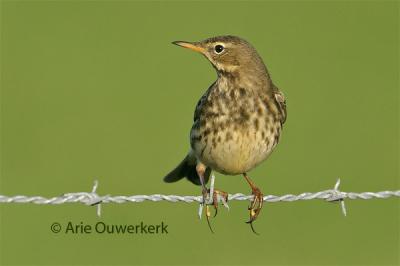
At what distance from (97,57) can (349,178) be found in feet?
19.8

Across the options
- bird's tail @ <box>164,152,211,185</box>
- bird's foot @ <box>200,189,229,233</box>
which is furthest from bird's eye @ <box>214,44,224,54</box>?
bird's foot @ <box>200,189,229,233</box>

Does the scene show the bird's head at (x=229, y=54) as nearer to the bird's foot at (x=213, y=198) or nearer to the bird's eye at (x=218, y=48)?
the bird's eye at (x=218, y=48)

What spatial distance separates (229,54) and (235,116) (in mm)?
681

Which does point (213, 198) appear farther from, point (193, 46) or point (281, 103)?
point (193, 46)

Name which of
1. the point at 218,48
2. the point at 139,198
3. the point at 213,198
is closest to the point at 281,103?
the point at 218,48

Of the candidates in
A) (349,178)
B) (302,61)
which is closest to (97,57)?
(302,61)

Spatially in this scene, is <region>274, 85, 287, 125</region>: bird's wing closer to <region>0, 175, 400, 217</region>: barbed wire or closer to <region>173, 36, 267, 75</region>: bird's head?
<region>173, 36, 267, 75</region>: bird's head

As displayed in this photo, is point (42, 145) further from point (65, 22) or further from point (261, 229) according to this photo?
point (65, 22)

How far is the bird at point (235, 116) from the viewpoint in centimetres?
804

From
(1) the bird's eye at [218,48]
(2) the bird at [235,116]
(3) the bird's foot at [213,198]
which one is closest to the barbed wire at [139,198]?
(3) the bird's foot at [213,198]

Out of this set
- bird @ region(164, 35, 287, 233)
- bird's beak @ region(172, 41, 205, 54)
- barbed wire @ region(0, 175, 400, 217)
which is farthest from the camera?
bird's beak @ region(172, 41, 205, 54)

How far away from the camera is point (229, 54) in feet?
27.8

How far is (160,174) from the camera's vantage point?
12.5 meters

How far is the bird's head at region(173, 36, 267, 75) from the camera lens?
8.43 m
